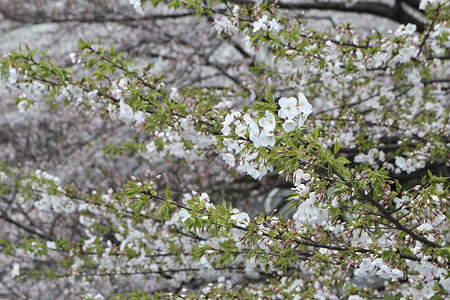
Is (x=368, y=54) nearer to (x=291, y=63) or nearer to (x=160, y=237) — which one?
(x=291, y=63)

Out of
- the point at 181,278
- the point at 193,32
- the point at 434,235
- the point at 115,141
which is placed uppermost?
the point at 193,32

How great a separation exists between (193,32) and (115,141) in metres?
3.01

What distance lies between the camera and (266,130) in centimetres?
213

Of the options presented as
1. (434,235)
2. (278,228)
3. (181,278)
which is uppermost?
(181,278)

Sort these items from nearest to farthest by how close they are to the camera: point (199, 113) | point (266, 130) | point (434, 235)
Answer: point (266, 130) → point (434, 235) → point (199, 113)

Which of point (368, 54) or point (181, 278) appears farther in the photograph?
point (181, 278)

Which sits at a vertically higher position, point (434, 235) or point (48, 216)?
point (48, 216)

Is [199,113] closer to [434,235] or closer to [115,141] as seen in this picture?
[434,235]

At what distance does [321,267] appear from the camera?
4.08 meters

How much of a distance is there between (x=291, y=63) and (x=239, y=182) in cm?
415

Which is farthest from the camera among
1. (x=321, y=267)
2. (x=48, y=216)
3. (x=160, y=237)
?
(x=48, y=216)

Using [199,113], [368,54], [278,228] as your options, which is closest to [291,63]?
[368,54]

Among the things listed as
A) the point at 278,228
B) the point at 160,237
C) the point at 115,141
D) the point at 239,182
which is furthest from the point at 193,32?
the point at 278,228

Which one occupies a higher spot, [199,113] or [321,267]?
[199,113]
